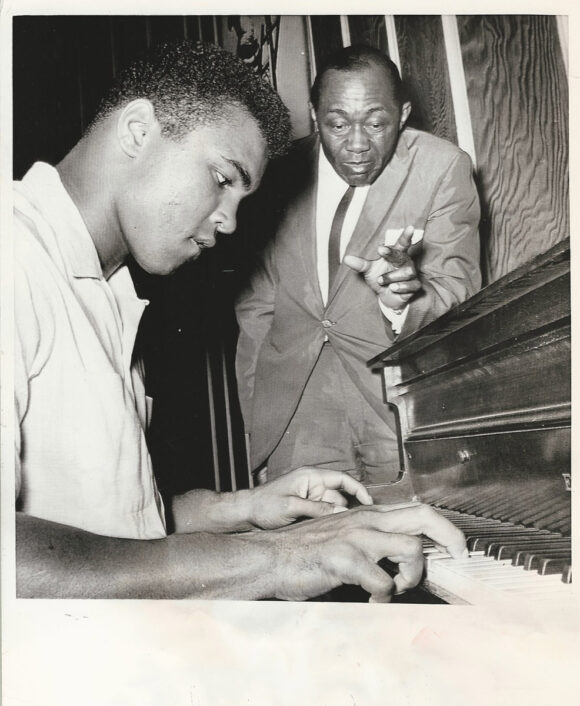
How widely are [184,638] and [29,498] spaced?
392 mm

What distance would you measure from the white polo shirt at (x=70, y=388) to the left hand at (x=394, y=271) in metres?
0.51

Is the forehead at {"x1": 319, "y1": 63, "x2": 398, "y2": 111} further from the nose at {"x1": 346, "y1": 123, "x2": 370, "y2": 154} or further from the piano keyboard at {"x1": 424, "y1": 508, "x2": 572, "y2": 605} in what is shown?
the piano keyboard at {"x1": 424, "y1": 508, "x2": 572, "y2": 605}

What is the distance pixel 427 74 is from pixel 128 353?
2.66 feet

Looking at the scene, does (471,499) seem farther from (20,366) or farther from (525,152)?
(20,366)

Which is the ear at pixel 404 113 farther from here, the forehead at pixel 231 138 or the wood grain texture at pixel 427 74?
the forehead at pixel 231 138

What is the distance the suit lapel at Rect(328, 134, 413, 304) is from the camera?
53.3 inches

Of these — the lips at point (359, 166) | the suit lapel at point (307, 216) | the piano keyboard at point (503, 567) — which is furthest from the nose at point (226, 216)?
→ the piano keyboard at point (503, 567)

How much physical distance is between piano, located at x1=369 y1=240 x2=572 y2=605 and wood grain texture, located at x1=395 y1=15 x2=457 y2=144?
39 centimetres

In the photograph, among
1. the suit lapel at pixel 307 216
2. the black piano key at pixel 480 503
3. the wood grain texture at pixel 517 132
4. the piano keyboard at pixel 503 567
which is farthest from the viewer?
the suit lapel at pixel 307 216

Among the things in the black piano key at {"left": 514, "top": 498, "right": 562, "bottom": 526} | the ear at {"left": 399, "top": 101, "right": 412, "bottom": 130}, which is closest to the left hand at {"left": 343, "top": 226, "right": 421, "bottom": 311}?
the ear at {"left": 399, "top": 101, "right": 412, "bottom": 130}

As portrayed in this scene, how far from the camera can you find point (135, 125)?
4.45 feet

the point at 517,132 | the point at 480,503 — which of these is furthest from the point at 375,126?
the point at 480,503

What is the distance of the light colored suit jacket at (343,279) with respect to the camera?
134 cm

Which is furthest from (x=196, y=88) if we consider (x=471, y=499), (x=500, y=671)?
(x=500, y=671)
